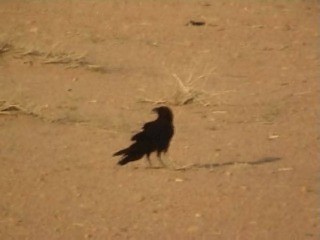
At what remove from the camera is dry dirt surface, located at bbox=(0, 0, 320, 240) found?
244 inches

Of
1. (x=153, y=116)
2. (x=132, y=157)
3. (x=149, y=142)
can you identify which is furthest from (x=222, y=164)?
(x=153, y=116)

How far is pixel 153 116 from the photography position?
8.78 meters

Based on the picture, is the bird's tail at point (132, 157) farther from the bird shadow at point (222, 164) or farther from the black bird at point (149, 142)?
the bird shadow at point (222, 164)

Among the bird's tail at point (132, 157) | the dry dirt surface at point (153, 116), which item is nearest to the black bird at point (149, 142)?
the bird's tail at point (132, 157)

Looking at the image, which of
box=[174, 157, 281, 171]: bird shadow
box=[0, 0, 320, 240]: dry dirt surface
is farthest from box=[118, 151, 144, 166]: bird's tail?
box=[174, 157, 281, 171]: bird shadow

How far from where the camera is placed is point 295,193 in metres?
6.65

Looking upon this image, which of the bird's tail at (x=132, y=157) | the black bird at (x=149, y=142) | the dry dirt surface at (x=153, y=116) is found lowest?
the dry dirt surface at (x=153, y=116)

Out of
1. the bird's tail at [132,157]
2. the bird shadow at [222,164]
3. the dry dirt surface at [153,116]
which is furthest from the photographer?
the bird shadow at [222,164]

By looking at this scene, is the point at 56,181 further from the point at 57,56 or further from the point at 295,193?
the point at 57,56

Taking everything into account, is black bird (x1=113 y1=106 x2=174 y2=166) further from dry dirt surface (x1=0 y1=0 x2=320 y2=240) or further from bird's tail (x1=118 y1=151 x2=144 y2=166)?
dry dirt surface (x1=0 y1=0 x2=320 y2=240)

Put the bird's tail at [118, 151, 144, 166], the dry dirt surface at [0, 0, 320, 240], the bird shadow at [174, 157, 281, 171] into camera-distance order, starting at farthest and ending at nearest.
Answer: the bird shadow at [174, 157, 281, 171] < the bird's tail at [118, 151, 144, 166] < the dry dirt surface at [0, 0, 320, 240]

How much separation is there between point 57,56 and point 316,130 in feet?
11.9

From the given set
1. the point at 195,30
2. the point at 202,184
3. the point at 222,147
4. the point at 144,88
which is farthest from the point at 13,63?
the point at 202,184

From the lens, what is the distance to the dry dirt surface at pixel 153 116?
6.19 metres
